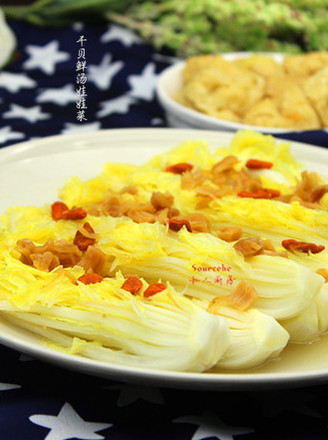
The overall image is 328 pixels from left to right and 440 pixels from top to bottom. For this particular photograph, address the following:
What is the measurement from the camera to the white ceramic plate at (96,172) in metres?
1.67

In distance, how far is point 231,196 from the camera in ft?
8.24

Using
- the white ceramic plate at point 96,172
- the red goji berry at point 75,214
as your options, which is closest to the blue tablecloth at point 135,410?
the white ceramic plate at point 96,172

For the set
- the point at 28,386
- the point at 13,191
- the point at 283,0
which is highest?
the point at 283,0

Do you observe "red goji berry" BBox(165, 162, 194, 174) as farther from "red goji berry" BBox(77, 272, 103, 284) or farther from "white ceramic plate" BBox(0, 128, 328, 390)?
"red goji berry" BBox(77, 272, 103, 284)

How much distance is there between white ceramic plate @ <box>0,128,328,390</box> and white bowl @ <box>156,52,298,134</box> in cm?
34

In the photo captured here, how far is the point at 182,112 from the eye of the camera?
379 centimetres

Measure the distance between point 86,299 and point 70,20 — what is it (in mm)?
3992

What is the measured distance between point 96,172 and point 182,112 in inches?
36.9

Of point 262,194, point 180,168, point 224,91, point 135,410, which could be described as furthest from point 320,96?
point 135,410

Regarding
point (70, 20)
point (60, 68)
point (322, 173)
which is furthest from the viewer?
point (70, 20)

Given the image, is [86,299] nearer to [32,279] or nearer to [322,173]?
[32,279]

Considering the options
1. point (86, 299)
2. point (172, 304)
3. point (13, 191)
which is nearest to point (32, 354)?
point (86, 299)

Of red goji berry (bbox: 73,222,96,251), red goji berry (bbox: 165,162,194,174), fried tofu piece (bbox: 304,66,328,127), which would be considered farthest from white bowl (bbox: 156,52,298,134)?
red goji berry (bbox: 73,222,96,251)

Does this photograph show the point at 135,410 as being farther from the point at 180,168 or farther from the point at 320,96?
the point at 320,96
